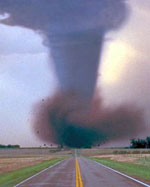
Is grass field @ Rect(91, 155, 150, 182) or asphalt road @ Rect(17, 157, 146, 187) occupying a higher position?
grass field @ Rect(91, 155, 150, 182)

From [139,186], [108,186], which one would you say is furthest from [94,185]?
[139,186]

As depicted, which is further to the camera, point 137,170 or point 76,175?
point 137,170

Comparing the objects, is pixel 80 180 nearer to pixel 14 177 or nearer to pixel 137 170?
pixel 14 177

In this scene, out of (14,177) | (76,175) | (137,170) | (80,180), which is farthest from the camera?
(137,170)

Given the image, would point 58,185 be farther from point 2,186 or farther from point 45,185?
point 2,186

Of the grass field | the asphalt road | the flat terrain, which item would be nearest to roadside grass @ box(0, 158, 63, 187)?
the flat terrain

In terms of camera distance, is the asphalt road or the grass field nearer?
the asphalt road

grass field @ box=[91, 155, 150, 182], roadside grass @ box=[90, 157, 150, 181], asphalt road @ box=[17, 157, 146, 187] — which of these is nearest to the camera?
asphalt road @ box=[17, 157, 146, 187]

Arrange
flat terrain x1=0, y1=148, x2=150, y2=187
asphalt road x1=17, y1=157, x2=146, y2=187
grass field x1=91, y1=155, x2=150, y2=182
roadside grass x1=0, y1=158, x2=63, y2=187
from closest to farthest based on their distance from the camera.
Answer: asphalt road x1=17, y1=157, x2=146, y2=187
flat terrain x1=0, y1=148, x2=150, y2=187
roadside grass x1=0, y1=158, x2=63, y2=187
grass field x1=91, y1=155, x2=150, y2=182

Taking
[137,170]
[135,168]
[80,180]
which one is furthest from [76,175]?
[135,168]

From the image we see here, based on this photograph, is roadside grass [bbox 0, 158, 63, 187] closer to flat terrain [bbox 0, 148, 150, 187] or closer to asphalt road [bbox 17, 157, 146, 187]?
flat terrain [bbox 0, 148, 150, 187]

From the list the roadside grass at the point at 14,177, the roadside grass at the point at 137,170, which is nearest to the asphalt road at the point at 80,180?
the roadside grass at the point at 14,177

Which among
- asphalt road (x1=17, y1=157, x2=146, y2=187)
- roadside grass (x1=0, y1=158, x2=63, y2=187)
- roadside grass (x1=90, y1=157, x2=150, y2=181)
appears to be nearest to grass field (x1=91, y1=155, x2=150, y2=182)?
roadside grass (x1=90, y1=157, x2=150, y2=181)

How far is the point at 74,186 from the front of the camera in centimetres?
2578
